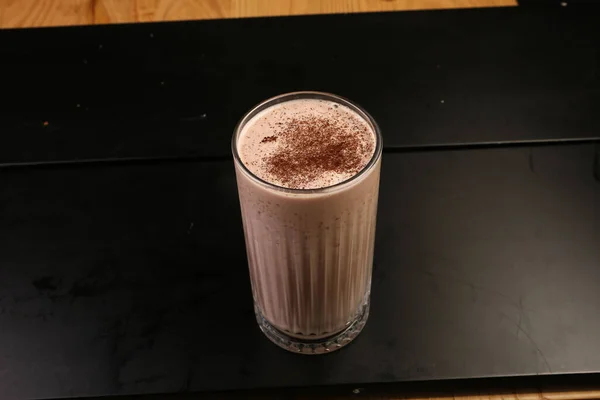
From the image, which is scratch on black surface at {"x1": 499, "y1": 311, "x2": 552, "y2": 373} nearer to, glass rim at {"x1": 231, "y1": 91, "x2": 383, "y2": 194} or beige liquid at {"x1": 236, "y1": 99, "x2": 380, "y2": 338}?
beige liquid at {"x1": 236, "y1": 99, "x2": 380, "y2": 338}

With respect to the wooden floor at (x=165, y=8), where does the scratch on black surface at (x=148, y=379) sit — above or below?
below

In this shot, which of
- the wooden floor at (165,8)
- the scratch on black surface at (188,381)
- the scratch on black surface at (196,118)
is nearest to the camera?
the scratch on black surface at (188,381)

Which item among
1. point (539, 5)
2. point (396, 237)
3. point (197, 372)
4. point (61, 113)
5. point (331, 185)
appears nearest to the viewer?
point (331, 185)

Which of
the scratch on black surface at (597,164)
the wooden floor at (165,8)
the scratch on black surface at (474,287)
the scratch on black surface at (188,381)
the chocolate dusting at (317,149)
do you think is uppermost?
the chocolate dusting at (317,149)

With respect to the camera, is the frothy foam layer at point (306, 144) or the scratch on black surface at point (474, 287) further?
the scratch on black surface at point (474, 287)

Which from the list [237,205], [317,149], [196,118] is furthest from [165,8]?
[317,149]

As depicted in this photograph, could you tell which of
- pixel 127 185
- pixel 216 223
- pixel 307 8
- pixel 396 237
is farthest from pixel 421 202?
pixel 307 8

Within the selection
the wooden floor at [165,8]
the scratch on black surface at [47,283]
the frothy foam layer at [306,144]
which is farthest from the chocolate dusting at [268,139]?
the wooden floor at [165,8]

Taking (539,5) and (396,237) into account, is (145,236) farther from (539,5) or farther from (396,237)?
(539,5)

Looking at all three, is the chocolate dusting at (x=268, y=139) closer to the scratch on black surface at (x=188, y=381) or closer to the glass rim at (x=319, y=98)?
the glass rim at (x=319, y=98)
